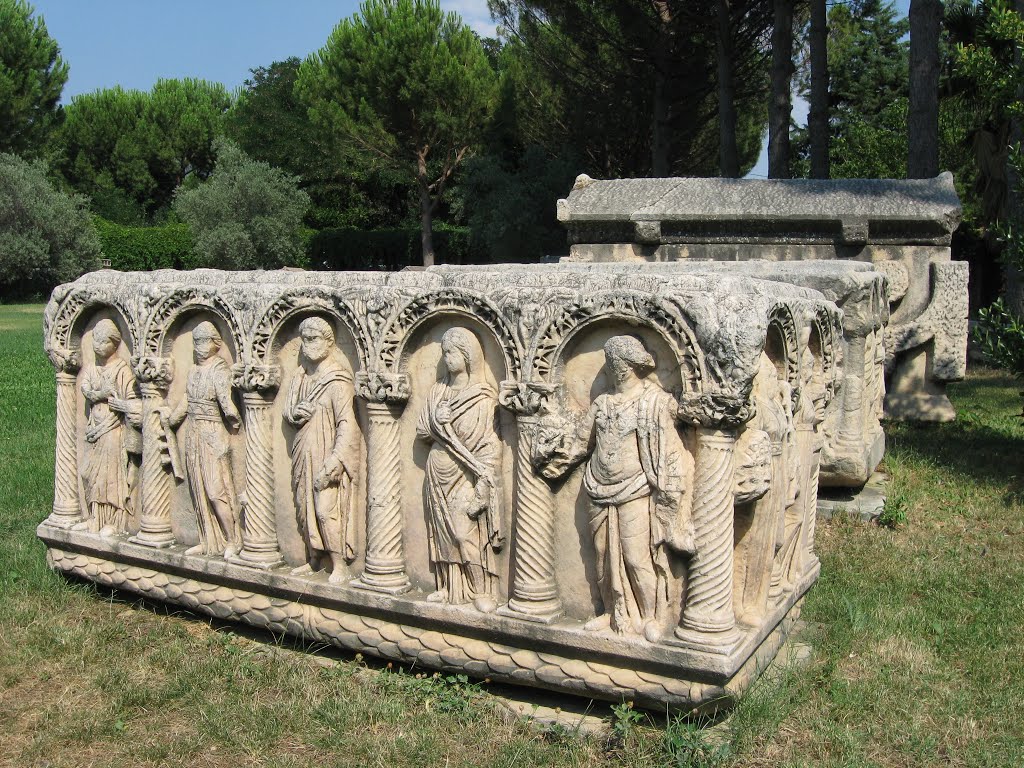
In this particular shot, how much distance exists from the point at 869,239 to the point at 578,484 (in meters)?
6.23

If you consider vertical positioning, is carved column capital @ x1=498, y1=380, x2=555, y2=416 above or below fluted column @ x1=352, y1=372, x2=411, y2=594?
above

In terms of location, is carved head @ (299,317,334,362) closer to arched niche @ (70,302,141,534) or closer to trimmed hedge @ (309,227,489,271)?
arched niche @ (70,302,141,534)

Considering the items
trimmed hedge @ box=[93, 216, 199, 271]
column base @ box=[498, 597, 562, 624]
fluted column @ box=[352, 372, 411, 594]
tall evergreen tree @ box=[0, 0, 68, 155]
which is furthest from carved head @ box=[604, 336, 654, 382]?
tall evergreen tree @ box=[0, 0, 68, 155]

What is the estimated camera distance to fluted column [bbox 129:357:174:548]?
4789 millimetres

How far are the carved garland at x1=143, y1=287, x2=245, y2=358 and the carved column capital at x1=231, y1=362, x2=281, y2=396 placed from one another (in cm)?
10

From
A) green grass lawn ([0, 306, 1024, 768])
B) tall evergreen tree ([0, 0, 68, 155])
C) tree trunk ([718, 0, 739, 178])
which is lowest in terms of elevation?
green grass lawn ([0, 306, 1024, 768])

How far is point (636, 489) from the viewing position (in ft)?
11.4

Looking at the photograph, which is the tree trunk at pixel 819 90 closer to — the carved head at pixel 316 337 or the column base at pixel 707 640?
the carved head at pixel 316 337

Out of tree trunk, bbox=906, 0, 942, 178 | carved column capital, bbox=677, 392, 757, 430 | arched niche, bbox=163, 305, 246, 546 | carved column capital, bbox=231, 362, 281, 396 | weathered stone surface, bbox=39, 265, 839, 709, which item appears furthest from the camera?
tree trunk, bbox=906, 0, 942, 178

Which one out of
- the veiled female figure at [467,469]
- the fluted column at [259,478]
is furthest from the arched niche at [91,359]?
the veiled female figure at [467,469]

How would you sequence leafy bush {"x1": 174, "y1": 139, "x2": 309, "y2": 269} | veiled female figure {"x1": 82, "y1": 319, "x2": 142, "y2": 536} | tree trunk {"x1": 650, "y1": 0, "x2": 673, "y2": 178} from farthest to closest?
1. leafy bush {"x1": 174, "y1": 139, "x2": 309, "y2": 269}
2. tree trunk {"x1": 650, "y1": 0, "x2": 673, "y2": 178}
3. veiled female figure {"x1": 82, "y1": 319, "x2": 142, "y2": 536}

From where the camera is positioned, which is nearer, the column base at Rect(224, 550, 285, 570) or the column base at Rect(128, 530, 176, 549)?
the column base at Rect(224, 550, 285, 570)

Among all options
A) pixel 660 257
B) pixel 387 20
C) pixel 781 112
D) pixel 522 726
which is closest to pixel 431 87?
pixel 387 20

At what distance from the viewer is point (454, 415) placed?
3.86m
